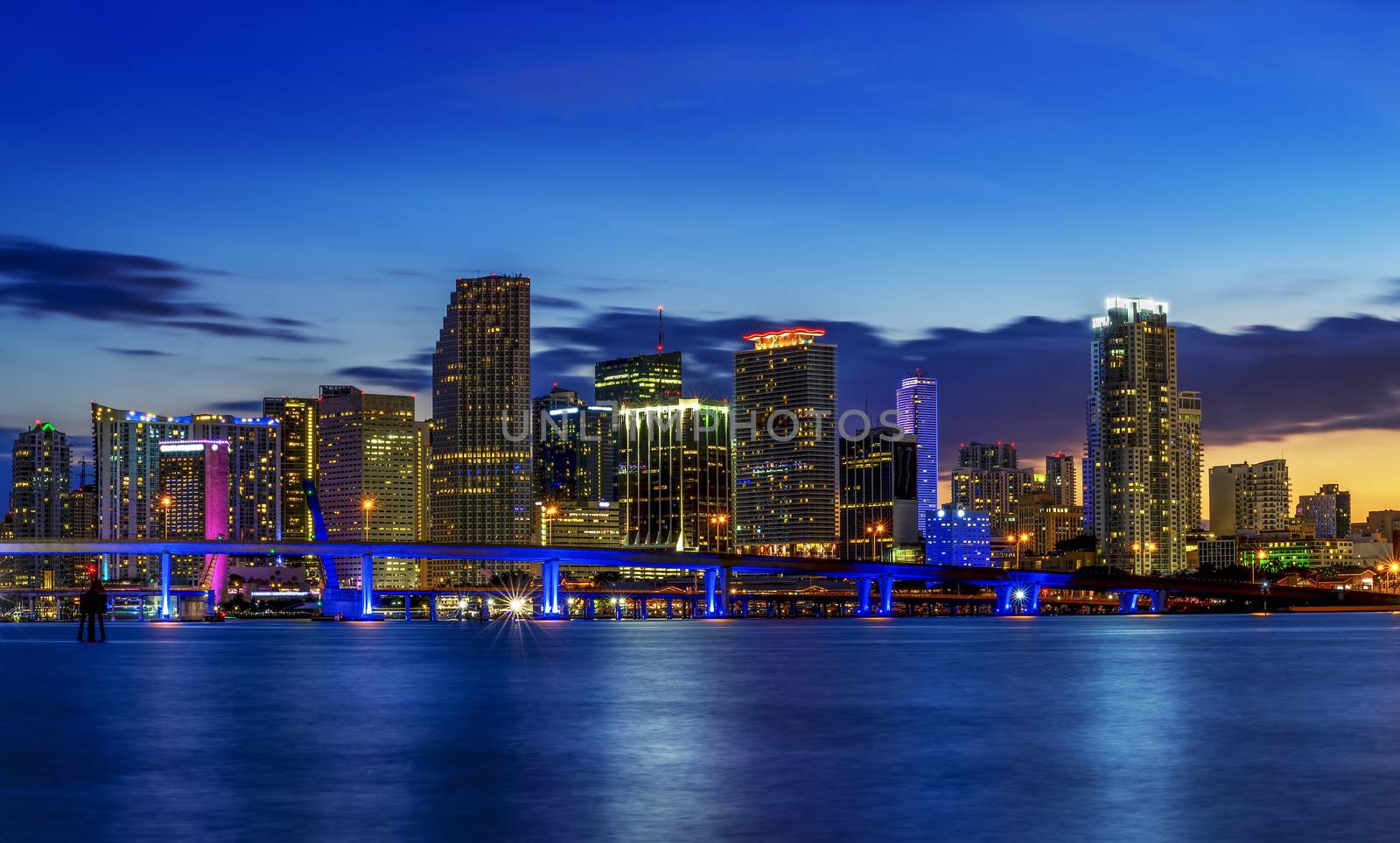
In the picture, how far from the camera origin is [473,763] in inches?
1421

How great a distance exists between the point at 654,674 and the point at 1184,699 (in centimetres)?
2357

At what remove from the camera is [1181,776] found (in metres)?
33.5

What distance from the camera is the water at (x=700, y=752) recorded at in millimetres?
27672

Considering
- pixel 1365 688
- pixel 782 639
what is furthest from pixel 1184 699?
pixel 782 639

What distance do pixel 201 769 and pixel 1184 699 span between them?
33.1 m

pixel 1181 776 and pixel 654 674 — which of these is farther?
pixel 654 674

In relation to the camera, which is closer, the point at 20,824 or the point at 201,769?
the point at 20,824

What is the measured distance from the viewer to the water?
27.7 metres

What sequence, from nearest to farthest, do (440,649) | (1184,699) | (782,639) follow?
(1184,699)
(440,649)
(782,639)

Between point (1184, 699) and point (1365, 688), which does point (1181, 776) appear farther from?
point (1365, 688)

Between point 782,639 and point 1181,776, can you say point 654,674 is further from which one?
point 782,639

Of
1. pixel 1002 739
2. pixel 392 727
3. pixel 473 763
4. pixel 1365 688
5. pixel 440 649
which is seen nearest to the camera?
pixel 473 763

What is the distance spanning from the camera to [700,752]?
3834 cm

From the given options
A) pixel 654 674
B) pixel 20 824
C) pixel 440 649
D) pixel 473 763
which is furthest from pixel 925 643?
pixel 20 824
